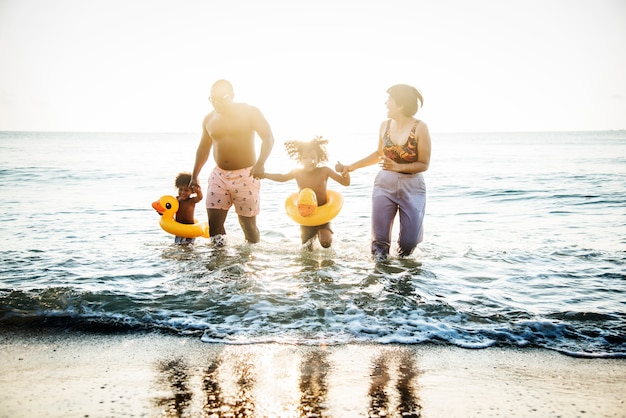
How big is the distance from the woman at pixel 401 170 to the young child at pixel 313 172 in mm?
853

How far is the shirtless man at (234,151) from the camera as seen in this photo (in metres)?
6.32

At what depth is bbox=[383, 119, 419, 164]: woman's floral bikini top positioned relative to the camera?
5.67 m

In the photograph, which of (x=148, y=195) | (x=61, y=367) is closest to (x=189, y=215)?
(x=61, y=367)

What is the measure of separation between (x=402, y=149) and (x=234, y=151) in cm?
207

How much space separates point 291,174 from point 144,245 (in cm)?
271

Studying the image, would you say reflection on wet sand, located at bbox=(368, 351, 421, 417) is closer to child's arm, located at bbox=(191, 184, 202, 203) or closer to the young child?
the young child

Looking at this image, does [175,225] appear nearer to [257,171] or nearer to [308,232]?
[257,171]

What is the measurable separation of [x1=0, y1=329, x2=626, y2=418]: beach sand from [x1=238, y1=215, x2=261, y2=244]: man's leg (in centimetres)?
300

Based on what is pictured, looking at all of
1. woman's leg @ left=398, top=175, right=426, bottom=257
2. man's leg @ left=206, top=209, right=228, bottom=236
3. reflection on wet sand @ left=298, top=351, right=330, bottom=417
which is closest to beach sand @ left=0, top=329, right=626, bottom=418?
reflection on wet sand @ left=298, top=351, right=330, bottom=417

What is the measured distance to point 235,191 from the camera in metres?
6.51

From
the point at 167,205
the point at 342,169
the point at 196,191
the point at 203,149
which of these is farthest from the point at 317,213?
the point at 167,205

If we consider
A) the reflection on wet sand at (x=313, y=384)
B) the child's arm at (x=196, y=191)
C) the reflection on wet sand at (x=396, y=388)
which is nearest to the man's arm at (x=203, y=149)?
the child's arm at (x=196, y=191)

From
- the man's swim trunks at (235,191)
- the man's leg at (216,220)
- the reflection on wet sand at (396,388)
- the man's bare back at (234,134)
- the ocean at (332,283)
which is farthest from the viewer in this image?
the man's leg at (216,220)

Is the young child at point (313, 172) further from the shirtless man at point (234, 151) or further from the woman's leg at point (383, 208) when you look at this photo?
the woman's leg at point (383, 208)
